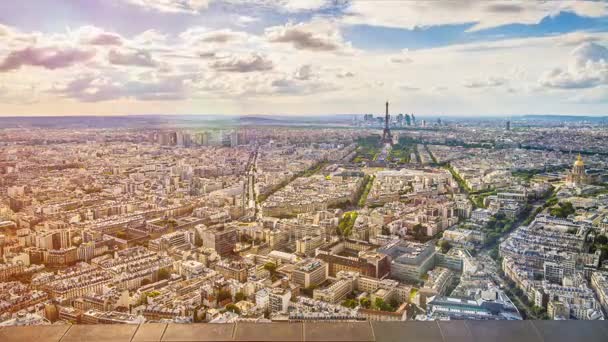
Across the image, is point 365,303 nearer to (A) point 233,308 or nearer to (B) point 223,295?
(A) point 233,308

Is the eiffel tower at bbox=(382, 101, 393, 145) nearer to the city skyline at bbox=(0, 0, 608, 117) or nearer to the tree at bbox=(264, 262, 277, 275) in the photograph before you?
the city skyline at bbox=(0, 0, 608, 117)

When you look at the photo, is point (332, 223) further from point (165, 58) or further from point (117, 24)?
point (117, 24)

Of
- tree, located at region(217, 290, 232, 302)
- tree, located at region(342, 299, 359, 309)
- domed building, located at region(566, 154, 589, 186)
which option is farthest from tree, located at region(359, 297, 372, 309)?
domed building, located at region(566, 154, 589, 186)

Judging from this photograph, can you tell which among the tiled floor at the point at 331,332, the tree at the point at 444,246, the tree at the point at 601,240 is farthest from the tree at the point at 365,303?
the tree at the point at 601,240

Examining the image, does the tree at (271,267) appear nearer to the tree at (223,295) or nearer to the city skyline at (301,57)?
the tree at (223,295)

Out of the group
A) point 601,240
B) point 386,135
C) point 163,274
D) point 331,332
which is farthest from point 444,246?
point 331,332

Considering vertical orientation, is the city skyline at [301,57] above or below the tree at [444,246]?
above

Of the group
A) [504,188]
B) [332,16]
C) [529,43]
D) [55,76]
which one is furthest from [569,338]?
[504,188]
